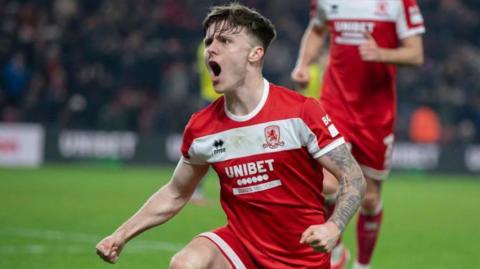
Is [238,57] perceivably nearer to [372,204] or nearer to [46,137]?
[372,204]

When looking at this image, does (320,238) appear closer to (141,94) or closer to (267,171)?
(267,171)

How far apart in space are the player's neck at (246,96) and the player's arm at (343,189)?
17.6 inches

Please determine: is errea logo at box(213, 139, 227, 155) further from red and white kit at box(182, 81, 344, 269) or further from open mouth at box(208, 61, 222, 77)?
open mouth at box(208, 61, 222, 77)

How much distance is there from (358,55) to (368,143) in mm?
669

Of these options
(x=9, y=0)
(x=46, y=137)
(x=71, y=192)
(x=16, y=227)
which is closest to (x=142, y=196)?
(x=71, y=192)

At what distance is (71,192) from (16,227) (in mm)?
4458

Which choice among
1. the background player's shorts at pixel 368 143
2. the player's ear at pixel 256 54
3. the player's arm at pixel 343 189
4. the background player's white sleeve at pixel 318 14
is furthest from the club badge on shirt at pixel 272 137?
the background player's white sleeve at pixel 318 14

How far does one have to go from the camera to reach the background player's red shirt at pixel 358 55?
738 cm

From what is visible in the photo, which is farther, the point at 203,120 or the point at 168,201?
the point at 168,201

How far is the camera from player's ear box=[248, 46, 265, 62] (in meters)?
4.94

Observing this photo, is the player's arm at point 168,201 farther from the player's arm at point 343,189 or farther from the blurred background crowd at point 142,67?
the blurred background crowd at point 142,67

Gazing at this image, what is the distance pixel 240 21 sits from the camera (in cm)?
491

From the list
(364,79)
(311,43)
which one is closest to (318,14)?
(311,43)

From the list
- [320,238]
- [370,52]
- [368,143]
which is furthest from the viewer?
[368,143]
